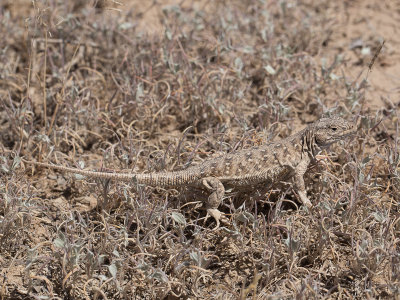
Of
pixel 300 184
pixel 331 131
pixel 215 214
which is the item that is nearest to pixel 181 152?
pixel 215 214

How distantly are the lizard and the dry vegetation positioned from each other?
0.51 ft

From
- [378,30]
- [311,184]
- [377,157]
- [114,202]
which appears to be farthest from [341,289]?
[378,30]

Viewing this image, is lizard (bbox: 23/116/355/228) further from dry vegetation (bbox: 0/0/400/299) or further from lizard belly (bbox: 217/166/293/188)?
dry vegetation (bbox: 0/0/400/299)

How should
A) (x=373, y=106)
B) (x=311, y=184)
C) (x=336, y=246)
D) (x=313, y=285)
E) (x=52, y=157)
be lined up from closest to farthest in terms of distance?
(x=313, y=285), (x=336, y=246), (x=311, y=184), (x=52, y=157), (x=373, y=106)

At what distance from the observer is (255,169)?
16.6ft

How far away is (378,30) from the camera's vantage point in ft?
25.1

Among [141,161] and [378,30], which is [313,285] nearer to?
[141,161]

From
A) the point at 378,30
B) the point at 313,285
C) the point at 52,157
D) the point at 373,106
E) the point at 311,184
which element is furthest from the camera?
the point at 378,30

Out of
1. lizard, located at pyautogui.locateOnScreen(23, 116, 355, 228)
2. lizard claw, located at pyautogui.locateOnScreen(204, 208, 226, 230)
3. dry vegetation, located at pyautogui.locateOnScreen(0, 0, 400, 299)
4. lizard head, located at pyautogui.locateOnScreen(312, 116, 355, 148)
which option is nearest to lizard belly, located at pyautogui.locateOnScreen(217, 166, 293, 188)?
lizard, located at pyautogui.locateOnScreen(23, 116, 355, 228)

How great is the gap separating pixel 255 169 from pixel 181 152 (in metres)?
0.91

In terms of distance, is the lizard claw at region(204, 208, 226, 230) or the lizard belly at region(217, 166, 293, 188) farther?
the lizard belly at region(217, 166, 293, 188)

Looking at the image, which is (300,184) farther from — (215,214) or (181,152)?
(181,152)

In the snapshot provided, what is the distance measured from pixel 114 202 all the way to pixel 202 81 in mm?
1968

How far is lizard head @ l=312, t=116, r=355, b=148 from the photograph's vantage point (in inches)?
204
